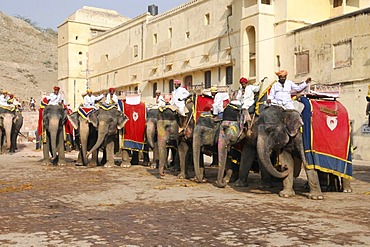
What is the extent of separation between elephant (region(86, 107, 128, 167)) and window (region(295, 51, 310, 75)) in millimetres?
14240

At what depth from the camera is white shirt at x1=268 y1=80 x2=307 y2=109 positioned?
334 inches

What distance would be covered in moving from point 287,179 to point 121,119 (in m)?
6.49

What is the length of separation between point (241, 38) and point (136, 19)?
55.3 ft

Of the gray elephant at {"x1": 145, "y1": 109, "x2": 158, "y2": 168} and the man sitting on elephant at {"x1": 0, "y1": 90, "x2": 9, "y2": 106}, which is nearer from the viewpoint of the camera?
the gray elephant at {"x1": 145, "y1": 109, "x2": 158, "y2": 168}

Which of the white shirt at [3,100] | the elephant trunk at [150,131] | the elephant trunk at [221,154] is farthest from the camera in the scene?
the white shirt at [3,100]

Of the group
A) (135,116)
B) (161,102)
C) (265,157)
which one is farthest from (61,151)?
(265,157)

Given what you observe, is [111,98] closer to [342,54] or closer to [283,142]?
[283,142]

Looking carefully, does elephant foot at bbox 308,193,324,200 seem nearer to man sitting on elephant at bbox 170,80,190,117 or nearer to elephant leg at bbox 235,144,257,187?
elephant leg at bbox 235,144,257,187

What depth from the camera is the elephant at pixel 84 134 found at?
13977 millimetres

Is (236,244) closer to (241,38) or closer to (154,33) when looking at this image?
(241,38)

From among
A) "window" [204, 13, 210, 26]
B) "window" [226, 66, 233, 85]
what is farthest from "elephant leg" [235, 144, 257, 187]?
"window" [204, 13, 210, 26]

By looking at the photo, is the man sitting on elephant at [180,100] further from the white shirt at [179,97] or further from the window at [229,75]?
the window at [229,75]

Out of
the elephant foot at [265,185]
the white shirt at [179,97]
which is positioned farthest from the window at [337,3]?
the elephant foot at [265,185]

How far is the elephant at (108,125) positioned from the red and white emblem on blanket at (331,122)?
6540 mm
